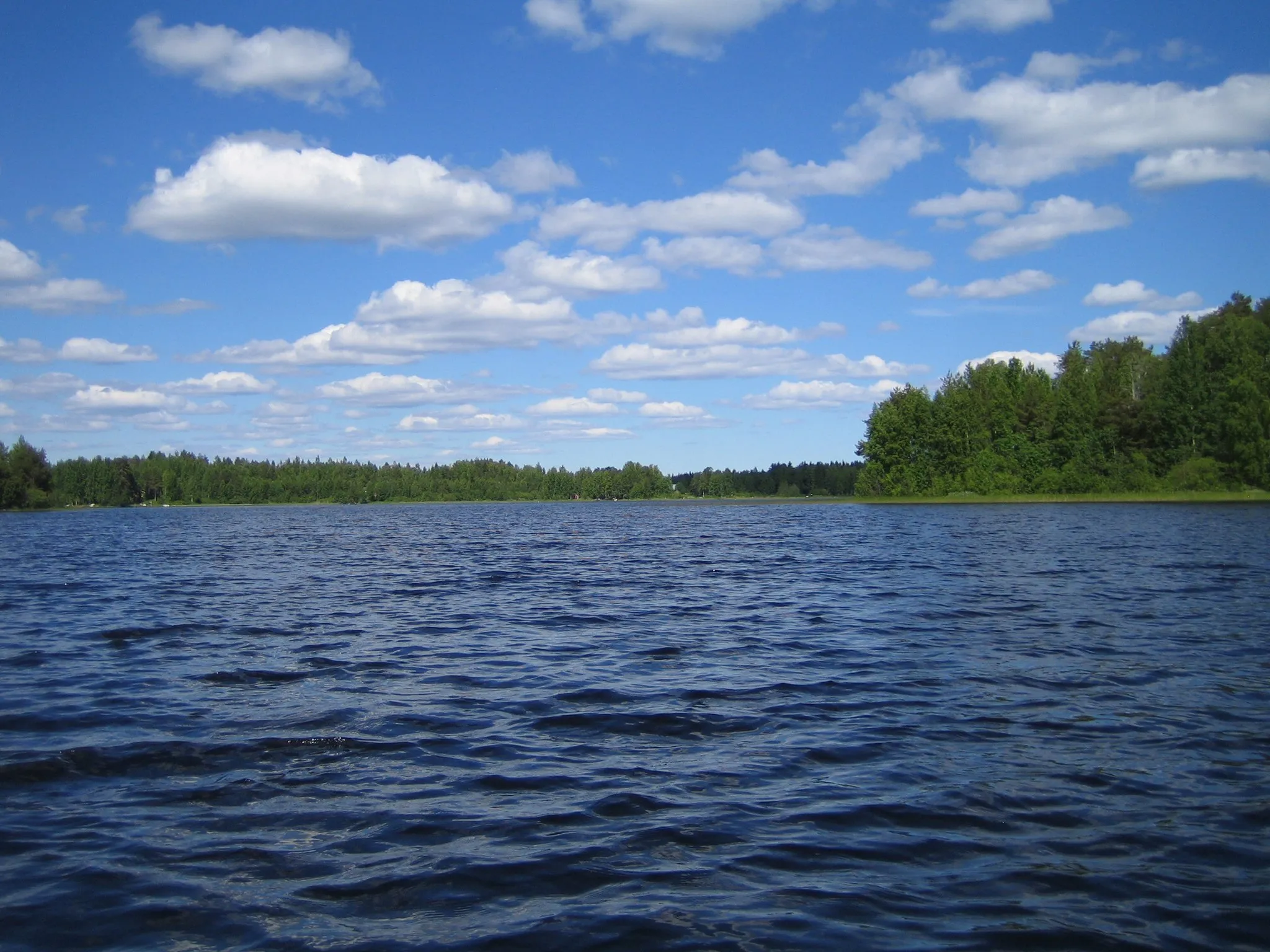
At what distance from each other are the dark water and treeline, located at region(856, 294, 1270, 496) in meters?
98.1

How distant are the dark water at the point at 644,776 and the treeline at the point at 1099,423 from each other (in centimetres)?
9806

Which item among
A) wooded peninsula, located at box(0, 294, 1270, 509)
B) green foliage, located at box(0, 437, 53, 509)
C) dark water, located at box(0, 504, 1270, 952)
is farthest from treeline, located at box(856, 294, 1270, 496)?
green foliage, located at box(0, 437, 53, 509)

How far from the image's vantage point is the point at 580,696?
604 inches

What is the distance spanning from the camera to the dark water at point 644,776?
7.52 m

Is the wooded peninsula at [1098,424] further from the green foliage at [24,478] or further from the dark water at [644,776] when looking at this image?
the green foliage at [24,478]

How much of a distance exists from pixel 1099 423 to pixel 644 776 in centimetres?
13471

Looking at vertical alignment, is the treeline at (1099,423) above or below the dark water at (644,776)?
above

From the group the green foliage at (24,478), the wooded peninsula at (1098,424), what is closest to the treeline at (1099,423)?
the wooded peninsula at (1098,424)

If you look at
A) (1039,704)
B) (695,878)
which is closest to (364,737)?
(695,878)

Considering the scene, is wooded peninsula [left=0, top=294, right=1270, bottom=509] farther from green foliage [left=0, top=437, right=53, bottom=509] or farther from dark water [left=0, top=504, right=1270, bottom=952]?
green foliage [left=0, top=437, right=53, bottom=509]

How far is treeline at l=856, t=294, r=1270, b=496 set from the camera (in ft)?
362

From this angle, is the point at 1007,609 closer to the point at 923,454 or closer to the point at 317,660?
the point at 317,660

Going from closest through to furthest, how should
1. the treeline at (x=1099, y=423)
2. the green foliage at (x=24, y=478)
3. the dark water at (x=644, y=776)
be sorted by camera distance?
1. the dark water at (x=644, y=776)
2. the treeline at (x=1099, y=423)
3. the green foliage at (x=24, y=478)

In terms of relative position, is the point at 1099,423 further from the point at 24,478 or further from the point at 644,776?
the point at 24,478
